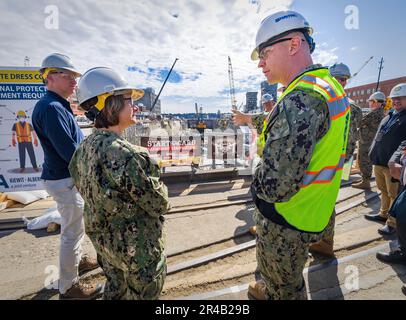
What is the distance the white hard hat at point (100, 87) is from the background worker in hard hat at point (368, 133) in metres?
6.64

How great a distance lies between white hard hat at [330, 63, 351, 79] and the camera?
3754 mm

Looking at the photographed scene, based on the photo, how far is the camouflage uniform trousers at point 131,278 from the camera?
66.1 inches

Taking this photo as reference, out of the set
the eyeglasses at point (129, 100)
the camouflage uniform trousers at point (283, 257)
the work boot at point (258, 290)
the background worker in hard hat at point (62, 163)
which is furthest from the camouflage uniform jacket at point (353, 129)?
the background worker in hard hat at point (62, 163)

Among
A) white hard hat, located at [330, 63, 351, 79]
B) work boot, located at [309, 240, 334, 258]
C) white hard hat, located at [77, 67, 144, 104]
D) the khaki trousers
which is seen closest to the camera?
white hard hat, located at [77, 67, 144, 104]

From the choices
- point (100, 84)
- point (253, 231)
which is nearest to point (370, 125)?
point (253, 231)

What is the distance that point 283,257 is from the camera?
1.71 metres

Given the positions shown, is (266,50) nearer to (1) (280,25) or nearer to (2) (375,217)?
(1) (280,25)

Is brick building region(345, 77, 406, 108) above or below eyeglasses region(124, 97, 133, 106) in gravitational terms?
above

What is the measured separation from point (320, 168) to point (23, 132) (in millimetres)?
6398

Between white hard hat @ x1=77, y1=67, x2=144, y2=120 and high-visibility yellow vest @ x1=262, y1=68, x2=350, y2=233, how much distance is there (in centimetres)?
121

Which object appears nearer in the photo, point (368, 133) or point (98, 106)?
point (98, 106)

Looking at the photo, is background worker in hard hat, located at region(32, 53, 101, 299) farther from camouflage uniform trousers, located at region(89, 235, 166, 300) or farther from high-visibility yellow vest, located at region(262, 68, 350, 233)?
high-visibility yellow vest, located at region(262, 68, 350, 233)

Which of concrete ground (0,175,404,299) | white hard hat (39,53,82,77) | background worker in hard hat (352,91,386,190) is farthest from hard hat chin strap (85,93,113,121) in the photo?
background worker in hard hat (352,91,386,190)

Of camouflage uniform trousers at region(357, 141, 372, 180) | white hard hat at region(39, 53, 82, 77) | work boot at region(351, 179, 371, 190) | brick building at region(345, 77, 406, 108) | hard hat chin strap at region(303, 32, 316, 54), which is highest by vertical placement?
brick building at region(345, 77, 406, 108)
